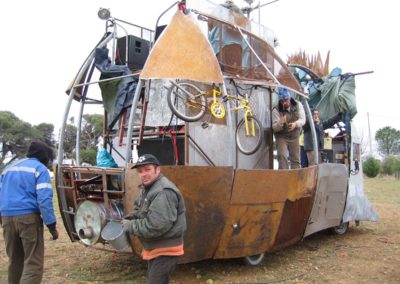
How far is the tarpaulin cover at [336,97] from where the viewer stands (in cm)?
892

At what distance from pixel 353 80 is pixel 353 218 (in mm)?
2874

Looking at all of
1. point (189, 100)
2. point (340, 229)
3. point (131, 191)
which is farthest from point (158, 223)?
point (340, 229)

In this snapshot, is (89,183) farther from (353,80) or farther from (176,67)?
(353,80)

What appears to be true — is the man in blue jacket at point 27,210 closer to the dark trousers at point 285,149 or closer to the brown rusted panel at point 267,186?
the brown rusted panel at point 267,186

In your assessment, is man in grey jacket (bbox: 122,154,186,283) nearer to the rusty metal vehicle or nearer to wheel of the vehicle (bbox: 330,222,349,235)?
the rusty metal vehicle

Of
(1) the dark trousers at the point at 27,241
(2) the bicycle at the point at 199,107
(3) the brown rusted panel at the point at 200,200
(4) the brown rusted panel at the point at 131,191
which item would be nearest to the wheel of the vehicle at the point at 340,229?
(2) the bicycle at the point at 199,107

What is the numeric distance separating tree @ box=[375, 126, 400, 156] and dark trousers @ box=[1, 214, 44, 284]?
2422 inches

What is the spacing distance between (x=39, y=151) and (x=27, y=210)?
2.29 feet

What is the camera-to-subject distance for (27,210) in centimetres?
484

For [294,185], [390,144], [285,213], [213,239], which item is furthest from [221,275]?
[390,144]

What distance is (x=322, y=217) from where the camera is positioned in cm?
780

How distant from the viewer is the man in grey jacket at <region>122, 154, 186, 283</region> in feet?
12.0

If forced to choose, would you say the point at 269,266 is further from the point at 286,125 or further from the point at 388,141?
the point at 388,141

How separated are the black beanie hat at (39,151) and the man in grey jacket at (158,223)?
1.76 meters
